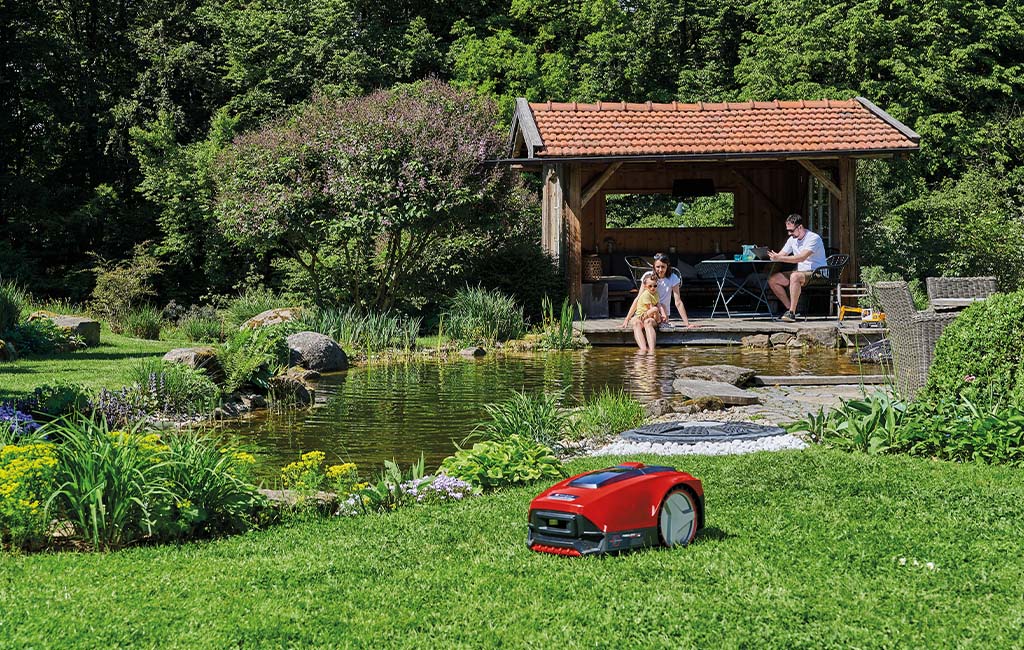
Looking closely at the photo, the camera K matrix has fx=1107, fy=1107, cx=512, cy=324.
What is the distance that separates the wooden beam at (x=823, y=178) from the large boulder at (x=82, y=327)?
37.6ft

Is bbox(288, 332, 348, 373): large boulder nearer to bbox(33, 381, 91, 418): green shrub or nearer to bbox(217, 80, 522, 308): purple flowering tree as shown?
bbox(217, 80, 522, 308): purple flowering tree

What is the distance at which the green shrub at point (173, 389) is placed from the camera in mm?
9938

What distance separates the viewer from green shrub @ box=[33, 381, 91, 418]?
307 inches

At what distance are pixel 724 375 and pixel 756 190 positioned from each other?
11.3 metres

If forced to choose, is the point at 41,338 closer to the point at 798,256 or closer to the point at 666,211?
the point at 798,256

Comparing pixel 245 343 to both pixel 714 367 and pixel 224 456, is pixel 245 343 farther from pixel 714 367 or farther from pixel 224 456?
pixel 224 456

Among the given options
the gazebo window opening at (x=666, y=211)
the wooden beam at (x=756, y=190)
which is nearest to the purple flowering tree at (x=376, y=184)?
the wooden beam at (x=756, y=190)

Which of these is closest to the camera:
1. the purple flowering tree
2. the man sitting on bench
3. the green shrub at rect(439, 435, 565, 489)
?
the green shrub at rect(439, 435, 565, 489)

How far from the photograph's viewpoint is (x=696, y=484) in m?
5.05

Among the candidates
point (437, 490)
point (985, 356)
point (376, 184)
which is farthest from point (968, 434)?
point (376, 184)

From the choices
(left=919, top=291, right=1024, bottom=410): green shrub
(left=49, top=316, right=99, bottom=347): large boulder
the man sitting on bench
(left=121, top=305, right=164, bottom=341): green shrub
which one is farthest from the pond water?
(left=121, top=305, right=164, bottom=341): green shrub

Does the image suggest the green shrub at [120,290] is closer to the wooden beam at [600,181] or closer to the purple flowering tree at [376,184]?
the purple flowering tree at [376,184]

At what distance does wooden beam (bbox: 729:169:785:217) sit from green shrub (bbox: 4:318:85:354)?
12928mm

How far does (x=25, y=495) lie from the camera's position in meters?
5.14
